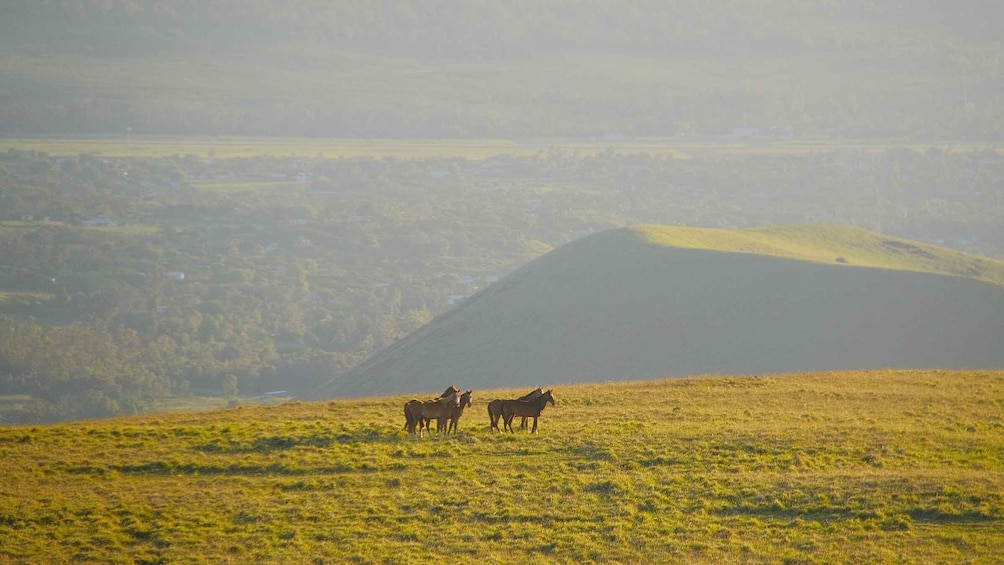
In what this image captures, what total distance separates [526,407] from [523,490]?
386 centimetres

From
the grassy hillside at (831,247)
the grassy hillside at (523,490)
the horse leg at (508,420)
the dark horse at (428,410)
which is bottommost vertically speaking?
the grassy hillside at (523,490)

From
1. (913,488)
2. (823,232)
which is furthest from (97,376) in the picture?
(913,488)

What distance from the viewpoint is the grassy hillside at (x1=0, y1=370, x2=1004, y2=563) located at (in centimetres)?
2022

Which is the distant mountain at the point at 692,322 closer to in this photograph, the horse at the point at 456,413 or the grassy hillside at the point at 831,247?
the grassy hillside at the point at 831,247

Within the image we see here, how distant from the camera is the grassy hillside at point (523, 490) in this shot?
66.3ft

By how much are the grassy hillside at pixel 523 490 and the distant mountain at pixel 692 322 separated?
132ft

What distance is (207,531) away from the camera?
2106 cm

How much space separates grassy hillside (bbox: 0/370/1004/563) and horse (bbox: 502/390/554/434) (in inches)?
26.1

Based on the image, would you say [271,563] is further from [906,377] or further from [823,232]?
[823,232]

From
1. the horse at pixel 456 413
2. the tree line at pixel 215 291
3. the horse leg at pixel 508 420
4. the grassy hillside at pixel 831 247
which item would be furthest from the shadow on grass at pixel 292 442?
the tree line at pixel 215 291

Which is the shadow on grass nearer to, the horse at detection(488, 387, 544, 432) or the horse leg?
the horse at detection(488, 387, 544, 432)

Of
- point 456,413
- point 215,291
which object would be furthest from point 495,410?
point 215,291

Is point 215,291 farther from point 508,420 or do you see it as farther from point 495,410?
point 495,410

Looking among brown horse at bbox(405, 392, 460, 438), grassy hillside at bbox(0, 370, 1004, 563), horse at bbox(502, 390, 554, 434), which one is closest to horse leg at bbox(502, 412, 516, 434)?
horse at bbox(502, 390, 554, 434)
